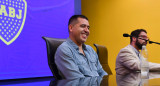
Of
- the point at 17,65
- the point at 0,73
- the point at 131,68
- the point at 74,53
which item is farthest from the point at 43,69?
the point at 74,53

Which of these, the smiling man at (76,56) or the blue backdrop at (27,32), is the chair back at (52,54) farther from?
the blue backdrop at (27,32)

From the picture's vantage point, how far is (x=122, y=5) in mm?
5195

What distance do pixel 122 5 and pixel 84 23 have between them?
339cm

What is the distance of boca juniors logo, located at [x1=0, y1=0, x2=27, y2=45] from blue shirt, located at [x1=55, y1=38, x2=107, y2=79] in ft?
4.44

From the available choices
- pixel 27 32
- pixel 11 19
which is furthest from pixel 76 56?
pixel 27 32

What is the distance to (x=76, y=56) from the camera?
1.81m

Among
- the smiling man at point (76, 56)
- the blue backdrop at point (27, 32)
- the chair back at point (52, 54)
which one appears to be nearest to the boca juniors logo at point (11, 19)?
the blue backdrop at point (27, 32)

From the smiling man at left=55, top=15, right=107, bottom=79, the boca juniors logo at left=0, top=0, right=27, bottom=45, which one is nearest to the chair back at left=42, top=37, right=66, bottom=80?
the smiling man at left=55, top=15, right=107, bottom=79

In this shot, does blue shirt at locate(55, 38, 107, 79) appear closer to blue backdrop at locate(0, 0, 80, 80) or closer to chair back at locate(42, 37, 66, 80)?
chair back at locate(42, 37, 66, 80)

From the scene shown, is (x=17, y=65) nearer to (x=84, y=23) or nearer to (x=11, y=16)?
(x=11, y=16)

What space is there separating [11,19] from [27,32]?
0.36 meters

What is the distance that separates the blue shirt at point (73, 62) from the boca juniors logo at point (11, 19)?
1.35 m

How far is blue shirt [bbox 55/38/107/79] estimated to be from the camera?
1.64 m

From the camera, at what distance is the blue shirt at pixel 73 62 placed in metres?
1.64
